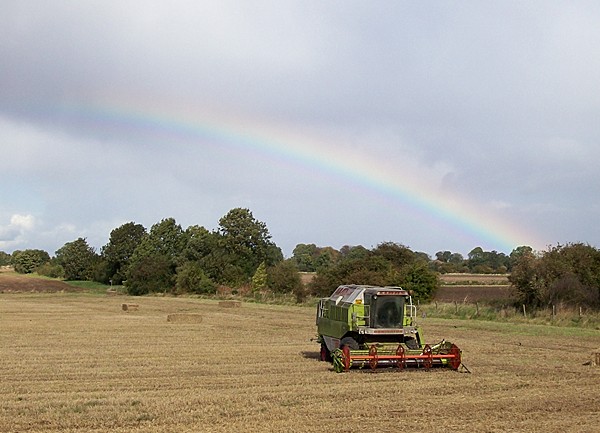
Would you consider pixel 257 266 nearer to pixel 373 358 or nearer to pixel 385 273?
pixel 385 273

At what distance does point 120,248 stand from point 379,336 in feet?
425

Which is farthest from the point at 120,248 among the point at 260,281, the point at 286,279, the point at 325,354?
the point at 325,354

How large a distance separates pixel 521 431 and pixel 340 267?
6543 cm

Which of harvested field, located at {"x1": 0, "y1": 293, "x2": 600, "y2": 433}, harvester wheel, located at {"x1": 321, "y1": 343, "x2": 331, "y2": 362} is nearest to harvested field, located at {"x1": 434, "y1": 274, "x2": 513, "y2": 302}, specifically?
harvested field, located at {"x1": 0, "y1": 293, "x2": 600, "y2": 433}

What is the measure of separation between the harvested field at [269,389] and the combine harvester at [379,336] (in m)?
0.47

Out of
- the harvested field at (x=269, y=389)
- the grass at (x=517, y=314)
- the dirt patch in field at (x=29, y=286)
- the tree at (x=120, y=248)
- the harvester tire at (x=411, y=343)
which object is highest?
the tree at (x=120, y=248)

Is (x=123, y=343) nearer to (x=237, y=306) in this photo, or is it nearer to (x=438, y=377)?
(x=438, y=377)

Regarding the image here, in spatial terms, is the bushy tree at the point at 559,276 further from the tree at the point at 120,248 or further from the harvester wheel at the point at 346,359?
the tree at the point at 120,248

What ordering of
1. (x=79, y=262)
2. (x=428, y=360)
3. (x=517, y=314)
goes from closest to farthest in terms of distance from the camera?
(x=428, y=360)
(x=517, y=314)
(x=79, y=262)

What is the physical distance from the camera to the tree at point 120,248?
474ft

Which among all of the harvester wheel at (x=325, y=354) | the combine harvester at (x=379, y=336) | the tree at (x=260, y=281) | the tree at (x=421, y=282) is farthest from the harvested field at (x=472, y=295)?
the combine harvester at (x=379, y=336)

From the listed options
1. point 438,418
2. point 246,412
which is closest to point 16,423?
point 246,412

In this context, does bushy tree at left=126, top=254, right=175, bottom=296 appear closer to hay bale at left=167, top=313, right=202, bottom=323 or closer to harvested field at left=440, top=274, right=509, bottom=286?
harvested field at left=440, top=274, right=509, bottom=286

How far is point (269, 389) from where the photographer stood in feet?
55.0
